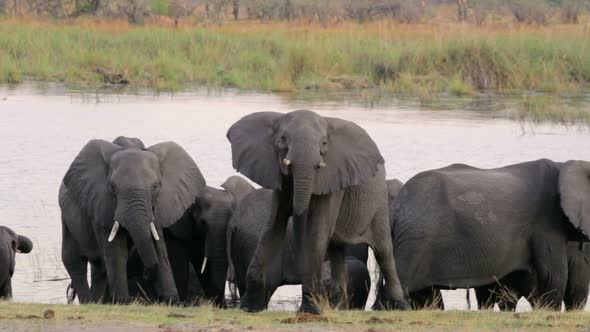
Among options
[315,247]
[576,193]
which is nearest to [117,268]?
[315,247]

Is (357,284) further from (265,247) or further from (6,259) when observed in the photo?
(6,259)

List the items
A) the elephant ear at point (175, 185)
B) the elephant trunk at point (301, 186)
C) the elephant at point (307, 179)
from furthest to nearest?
the elephant ear at point (175, 185)
the elephant at point (307, 179)
the elephant trunk at point (301, 186)

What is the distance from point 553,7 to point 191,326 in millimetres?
41142

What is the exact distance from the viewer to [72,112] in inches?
864

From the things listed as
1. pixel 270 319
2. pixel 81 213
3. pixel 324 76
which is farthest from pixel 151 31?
pixel 270 319

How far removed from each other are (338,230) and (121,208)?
52.9 inches

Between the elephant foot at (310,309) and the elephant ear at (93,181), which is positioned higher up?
the elephant ear at (93,181)

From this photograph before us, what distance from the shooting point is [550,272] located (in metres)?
10.1

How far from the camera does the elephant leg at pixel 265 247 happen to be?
8.55 m

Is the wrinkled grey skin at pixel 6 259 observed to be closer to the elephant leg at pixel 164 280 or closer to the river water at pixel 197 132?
the elephant leg at pixel 164 280

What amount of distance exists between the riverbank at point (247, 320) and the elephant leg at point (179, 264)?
194cm

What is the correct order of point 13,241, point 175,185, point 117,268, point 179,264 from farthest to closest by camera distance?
point 179,264 < point 13,241 < point 175,185 < point 117,268

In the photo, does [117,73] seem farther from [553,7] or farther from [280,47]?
[553,7]

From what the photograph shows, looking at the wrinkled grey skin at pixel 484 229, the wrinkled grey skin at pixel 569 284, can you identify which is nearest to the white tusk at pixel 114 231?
the wrinkled grey skin at pixel 484 229
